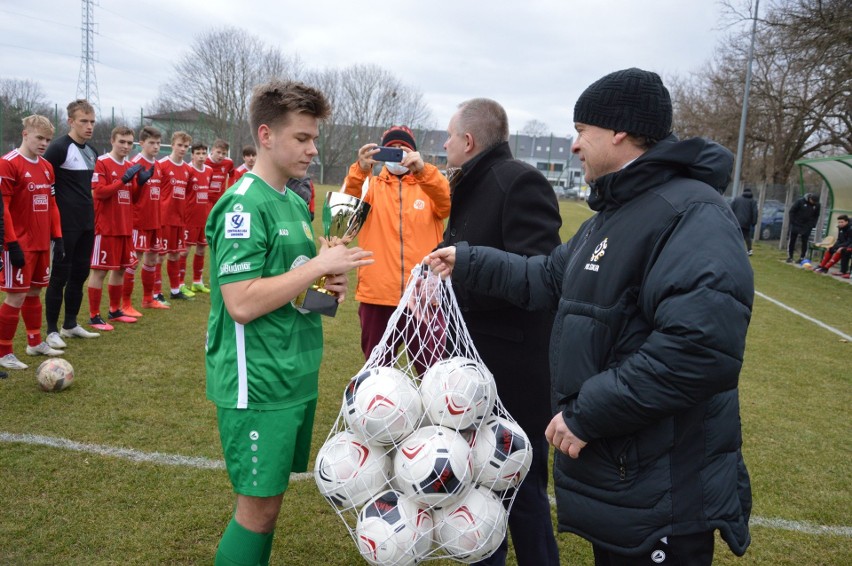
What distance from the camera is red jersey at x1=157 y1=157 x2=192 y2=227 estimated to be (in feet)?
30.0

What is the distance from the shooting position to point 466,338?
102 inches

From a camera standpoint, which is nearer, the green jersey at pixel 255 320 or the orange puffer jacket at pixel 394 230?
the green jersey at pixel 255 320

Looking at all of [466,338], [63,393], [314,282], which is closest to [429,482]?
[466,338]

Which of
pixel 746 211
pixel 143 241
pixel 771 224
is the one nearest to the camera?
pixel 143 241

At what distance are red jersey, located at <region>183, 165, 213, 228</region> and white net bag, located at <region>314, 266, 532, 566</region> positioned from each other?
8.48 metres

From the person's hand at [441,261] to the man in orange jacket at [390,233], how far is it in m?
2.05

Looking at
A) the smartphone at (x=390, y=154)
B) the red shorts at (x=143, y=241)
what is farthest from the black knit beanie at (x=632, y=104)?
the red shorts at (x=143, y=241)

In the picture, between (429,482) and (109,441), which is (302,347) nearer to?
(429,482)

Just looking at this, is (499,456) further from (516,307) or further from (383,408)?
(516,307)

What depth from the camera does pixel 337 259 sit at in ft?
7.48

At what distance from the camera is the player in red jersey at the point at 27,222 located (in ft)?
18.8

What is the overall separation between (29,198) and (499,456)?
5.69m

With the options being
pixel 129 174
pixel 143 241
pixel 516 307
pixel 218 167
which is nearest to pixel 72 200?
pixel 129 174

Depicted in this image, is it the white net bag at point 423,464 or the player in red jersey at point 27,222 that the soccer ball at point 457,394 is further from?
the player in red jersey at point 27,222
